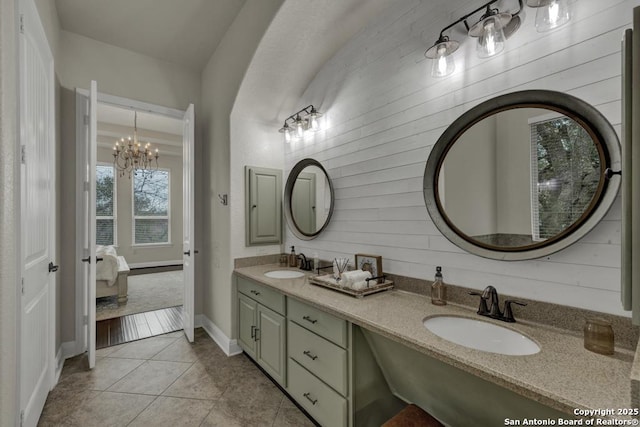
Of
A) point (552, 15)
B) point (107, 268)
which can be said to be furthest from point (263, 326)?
point (107, 268)

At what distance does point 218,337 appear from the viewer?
3.05 meters

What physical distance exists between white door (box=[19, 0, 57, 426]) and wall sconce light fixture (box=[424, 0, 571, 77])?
219 cm

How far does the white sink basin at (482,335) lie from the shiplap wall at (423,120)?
0.22 metres

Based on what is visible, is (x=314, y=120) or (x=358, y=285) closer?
(x=358, y=285)

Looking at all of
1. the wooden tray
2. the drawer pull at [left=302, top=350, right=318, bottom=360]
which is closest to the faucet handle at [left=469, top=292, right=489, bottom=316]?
the wooden tray

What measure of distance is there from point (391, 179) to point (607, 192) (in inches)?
42.8

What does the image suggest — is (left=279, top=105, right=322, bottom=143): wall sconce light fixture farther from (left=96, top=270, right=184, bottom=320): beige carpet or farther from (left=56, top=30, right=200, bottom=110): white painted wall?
(left=96, top=270, right=184, bottom=320): beige carpet

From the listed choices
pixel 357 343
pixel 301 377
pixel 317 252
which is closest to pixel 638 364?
pixel 357 343

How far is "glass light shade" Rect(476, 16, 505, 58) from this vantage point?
1386 mm

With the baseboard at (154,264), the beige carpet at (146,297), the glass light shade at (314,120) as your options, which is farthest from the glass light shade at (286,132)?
the baseboard at (154,264)

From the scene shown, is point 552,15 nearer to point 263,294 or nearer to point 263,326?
point 263,294

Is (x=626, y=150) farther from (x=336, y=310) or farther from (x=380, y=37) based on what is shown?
(x=380, y=37)

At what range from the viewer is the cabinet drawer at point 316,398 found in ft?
5.21

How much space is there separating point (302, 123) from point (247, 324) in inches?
75.1
